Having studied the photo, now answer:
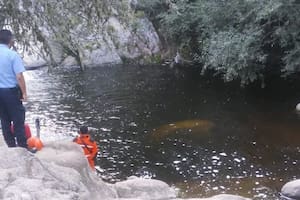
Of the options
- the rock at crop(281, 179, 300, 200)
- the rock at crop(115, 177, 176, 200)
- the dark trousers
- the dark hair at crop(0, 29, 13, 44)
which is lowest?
the rock at crop(281, 179, 300, 200)

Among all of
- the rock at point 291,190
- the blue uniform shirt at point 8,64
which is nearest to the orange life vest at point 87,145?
the blue uniform shirt at point 8,64

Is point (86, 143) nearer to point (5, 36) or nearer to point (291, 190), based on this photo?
point (5, 36)

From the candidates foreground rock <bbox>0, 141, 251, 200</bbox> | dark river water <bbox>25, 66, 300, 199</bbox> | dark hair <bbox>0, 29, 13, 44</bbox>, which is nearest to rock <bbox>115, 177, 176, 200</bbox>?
foreground rock <bbox>0, 141, 251, 200</bbox>

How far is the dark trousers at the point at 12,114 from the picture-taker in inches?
281

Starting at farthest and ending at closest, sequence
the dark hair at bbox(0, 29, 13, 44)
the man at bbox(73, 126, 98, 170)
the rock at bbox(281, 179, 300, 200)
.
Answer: the rock at bbox(281, 179, 300, 200)
the man at bbox(73, 126, 98, 170)
the dark hair at bbox(0, 29, 13, 44)

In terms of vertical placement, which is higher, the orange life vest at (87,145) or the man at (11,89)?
the man at (11,89)

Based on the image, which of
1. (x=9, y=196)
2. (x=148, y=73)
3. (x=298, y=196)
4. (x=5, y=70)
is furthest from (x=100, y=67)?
(x=9, y=196)

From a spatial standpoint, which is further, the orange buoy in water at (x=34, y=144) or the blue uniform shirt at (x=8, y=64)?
the orange buoy in water at (x=34, y=144)

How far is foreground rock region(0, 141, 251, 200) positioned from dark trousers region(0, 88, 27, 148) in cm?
45

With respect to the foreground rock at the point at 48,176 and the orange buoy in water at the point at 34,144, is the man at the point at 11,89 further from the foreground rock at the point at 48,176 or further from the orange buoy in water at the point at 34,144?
the foreground rock at the point at 48,176

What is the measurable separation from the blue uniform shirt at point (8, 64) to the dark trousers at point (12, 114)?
0.67 feet

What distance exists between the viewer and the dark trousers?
7.13 m

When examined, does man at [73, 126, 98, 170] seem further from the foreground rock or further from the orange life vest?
the foreground rock

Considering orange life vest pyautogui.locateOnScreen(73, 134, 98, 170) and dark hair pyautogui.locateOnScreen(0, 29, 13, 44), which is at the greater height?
dark hair pyautogui.locateOnScreen(0, 29, 13, 44)
